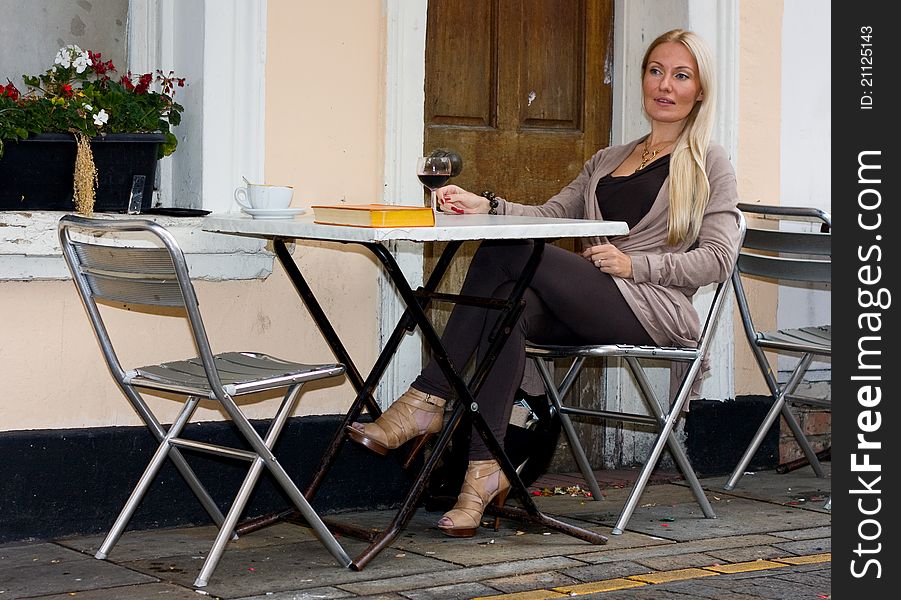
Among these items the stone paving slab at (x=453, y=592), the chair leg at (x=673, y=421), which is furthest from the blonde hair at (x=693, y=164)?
the stone paving slab at (x=453, y=592)

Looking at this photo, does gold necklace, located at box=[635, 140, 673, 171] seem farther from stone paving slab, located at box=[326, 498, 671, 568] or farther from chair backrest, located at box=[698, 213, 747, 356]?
stone paving slab, located at box=[326, 498, 671, 568]

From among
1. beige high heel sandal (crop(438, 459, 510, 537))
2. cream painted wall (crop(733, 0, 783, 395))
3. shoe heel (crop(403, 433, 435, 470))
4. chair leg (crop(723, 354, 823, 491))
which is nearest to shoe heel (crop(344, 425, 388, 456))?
shoe heel (crop(403, 433, 435, 470))

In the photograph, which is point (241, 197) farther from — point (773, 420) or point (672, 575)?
point (773, 420)

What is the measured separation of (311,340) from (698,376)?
4.45 ft

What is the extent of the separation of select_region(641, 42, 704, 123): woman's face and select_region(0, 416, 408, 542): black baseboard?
1.59m

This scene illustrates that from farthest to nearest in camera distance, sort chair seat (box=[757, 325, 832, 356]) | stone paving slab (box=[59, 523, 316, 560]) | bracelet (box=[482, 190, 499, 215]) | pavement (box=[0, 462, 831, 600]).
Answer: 1. chair seat (box=[757, 325, 832, 356])
2. bracelet (box=[482, 190, 499, 215])
3. stone paving slab (box=[59, 523, 316, 560])
4. pavement (box=[0, 462, 831, 600])

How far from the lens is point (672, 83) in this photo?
4770 mm

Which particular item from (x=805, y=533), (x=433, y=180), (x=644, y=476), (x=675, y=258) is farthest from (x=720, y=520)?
(x=433, y=180)

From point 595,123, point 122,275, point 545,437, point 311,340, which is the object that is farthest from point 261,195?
point 595,123

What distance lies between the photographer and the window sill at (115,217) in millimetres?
4176

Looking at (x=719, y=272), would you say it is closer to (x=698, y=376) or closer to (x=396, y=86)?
(x=698, y=376)

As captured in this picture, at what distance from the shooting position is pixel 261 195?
4.06 metres

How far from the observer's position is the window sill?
418cm

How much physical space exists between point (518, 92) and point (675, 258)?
4.26ft
